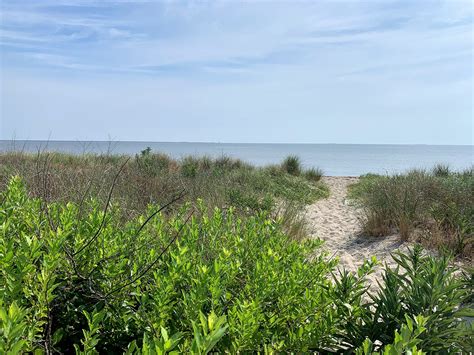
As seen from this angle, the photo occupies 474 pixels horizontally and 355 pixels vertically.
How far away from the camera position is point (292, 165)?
65.9ft

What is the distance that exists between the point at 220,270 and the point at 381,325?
0.81 metres

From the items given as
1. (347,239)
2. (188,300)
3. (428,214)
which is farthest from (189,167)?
(188,300)

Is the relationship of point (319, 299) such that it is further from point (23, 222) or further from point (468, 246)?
point (468, 246)

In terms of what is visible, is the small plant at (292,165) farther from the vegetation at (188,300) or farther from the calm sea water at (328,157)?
the vegetation at (188,300)

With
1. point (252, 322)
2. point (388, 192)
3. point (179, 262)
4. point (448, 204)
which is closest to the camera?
point (252, 322)

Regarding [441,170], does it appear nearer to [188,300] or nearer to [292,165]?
[292,165]

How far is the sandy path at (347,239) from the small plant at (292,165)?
692cm

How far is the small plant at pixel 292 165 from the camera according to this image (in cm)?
1981

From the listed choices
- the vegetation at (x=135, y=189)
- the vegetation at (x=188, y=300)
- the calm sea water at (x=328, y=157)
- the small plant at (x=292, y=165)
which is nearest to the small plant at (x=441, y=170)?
the calm sea water at (x=328, y=157)

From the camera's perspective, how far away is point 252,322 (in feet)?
5.25

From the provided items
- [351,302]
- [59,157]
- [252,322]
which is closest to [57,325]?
[252,322]

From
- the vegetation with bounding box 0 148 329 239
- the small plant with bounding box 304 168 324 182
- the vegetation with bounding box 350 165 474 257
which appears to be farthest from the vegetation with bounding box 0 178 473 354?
the small plant with bounding box 304 168 324 182

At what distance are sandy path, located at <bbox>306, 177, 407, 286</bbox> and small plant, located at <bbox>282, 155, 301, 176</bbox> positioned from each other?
6924mm

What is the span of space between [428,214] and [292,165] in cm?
1210
